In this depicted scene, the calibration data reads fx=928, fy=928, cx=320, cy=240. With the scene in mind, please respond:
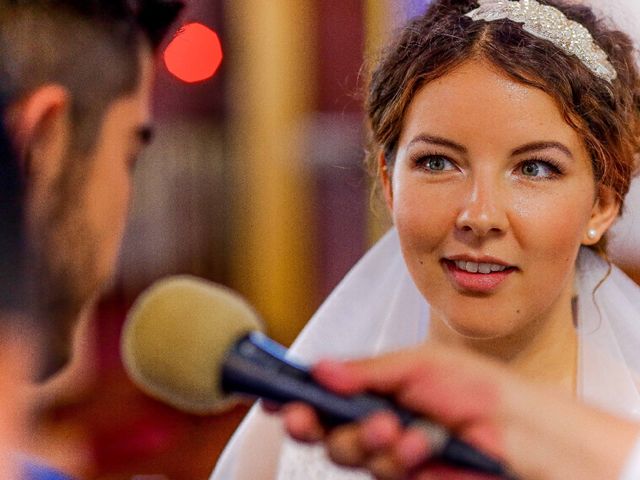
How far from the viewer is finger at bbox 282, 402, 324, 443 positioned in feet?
1.89

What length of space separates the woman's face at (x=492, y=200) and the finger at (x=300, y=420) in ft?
1.14

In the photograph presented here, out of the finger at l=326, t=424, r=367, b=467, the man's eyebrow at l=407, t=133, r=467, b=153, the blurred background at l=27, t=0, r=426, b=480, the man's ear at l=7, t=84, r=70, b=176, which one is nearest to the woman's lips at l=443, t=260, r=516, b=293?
the man's eyebrow at l=407, t=133, r=467, b=153

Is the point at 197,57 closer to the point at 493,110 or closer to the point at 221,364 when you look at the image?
the point at 493,110

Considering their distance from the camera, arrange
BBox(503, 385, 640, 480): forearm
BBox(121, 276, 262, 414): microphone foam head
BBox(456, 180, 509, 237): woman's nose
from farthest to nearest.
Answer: BBox(456, 180, 509, 237): woman's nose, BBox(503, 385, 640, 480): forearm, BBox(121, 276, 262, 414): microphone foam head

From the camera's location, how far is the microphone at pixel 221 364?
22.6 inches

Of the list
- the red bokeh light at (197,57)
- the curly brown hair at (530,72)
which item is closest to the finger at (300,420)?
the curly brown hair at (530,72)

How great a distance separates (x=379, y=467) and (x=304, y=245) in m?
1.89

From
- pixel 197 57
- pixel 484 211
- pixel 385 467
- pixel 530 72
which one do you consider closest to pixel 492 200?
pixel 484 211

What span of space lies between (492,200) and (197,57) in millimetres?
2168

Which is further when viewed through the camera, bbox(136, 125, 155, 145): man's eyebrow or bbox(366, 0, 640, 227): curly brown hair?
bbox(366, 0, 640, 227): curly brown hair

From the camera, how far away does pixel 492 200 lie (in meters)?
0.88

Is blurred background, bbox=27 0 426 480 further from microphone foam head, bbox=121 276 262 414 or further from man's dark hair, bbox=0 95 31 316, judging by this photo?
man's dark hair, bbox=0 95 31 316

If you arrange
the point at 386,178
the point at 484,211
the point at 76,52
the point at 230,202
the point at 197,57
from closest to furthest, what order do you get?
the point at 76,52 < the point at 484,211 < the point at 386,178 < the point at 230,202 < the point at 197,57

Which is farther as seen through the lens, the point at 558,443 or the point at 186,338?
the point at 558,443
